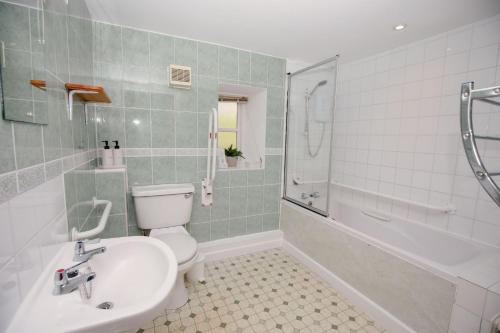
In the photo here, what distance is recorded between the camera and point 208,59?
2.11 metres

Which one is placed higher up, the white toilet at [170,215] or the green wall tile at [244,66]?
the green wall tile at [244,66]

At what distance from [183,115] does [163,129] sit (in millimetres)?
218

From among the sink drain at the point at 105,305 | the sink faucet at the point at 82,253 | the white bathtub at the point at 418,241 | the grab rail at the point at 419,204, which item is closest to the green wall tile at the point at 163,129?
the sink faucet at the point at 82,253

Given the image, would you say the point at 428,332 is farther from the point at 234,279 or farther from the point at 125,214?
the point at 125,214

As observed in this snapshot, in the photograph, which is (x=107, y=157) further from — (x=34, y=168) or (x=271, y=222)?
(x=271, y=222)

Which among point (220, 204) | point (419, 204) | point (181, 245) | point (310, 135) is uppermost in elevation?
point (310, 135)

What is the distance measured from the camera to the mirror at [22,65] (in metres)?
0.58

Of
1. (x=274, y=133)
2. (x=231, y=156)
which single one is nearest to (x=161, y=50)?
(x=231, y=156)

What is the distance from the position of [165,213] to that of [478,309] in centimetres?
200

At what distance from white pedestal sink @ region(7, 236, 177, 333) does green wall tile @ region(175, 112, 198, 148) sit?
1.18 metres

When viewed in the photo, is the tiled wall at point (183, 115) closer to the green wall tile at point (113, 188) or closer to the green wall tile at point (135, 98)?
the green wall tile at point (135, 98)

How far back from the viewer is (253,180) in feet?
8.04

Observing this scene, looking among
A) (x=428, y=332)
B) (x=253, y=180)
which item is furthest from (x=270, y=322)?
(x=253, y=180)

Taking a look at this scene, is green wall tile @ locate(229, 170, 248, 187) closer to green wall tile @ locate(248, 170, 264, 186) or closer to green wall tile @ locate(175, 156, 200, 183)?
green wall tile @ locate(248, 170, 264, 186)
